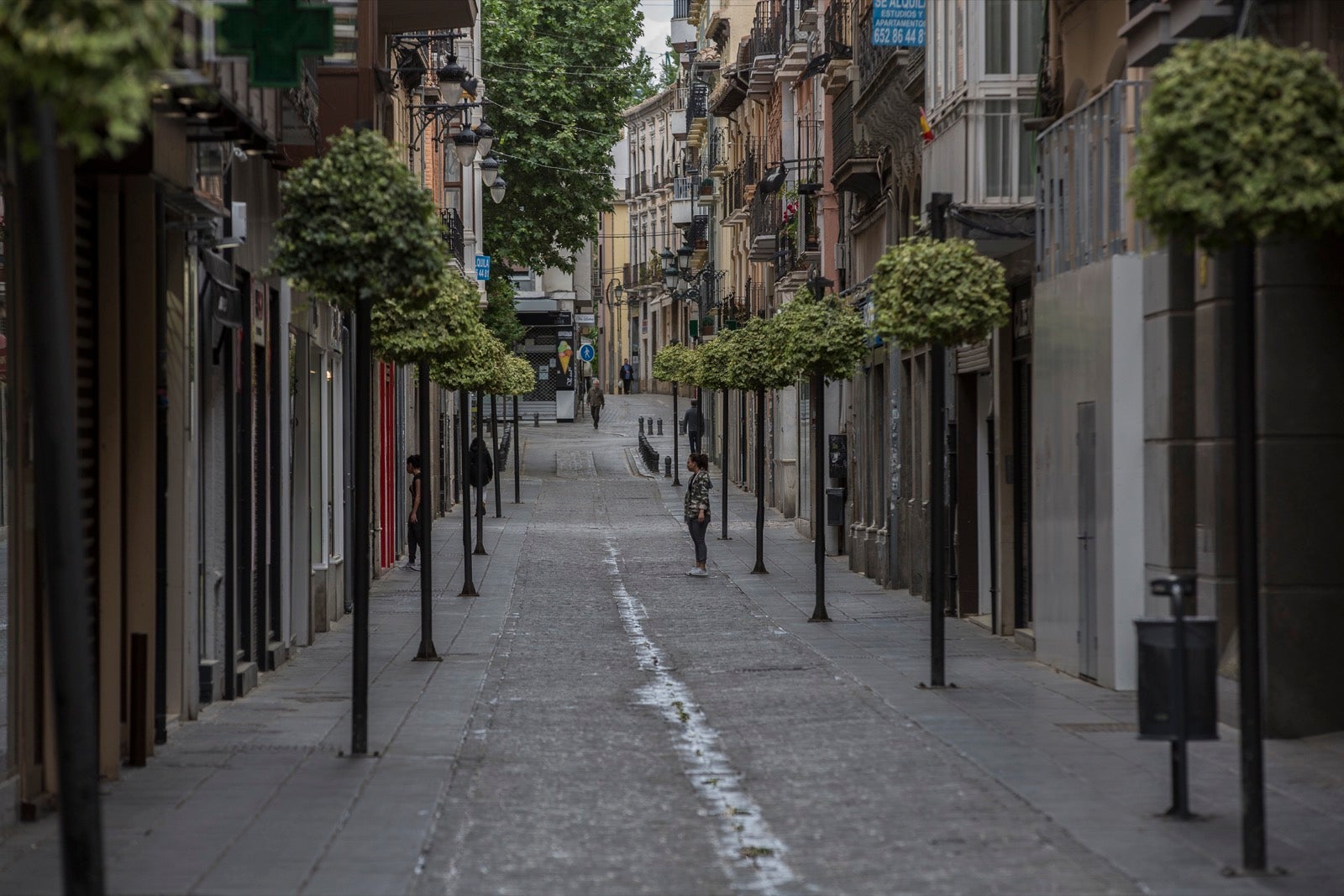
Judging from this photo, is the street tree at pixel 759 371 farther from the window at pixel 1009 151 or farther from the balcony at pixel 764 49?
the balcony at pixel 764 49

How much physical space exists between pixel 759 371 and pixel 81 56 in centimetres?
2467

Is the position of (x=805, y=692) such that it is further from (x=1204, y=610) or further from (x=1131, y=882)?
(x=1131, y=882)

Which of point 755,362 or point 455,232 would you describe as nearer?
point 755,362

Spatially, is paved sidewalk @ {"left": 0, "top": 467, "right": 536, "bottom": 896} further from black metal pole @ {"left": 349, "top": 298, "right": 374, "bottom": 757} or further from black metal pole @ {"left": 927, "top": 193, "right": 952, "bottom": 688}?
black metal pole @ {"left": 927, "top": 193, "right": 952, "bottom": 688}

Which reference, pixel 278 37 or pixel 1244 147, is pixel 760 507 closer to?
pixel 278 37

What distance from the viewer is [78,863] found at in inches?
283

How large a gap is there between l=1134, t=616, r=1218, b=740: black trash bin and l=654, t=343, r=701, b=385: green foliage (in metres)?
38.3

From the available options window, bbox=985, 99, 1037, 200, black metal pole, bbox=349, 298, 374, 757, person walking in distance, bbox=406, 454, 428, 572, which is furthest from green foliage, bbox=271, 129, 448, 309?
person walking in distance, bbox=406, 454, 428, 572

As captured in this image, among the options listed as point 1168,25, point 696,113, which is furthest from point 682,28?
point 1168,25

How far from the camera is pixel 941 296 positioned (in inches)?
633

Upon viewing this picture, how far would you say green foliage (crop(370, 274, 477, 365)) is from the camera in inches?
712

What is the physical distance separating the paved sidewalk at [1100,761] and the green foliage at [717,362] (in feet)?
44.9

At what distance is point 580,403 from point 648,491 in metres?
36.8

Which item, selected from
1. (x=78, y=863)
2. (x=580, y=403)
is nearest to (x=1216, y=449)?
(x=78, y=863)
